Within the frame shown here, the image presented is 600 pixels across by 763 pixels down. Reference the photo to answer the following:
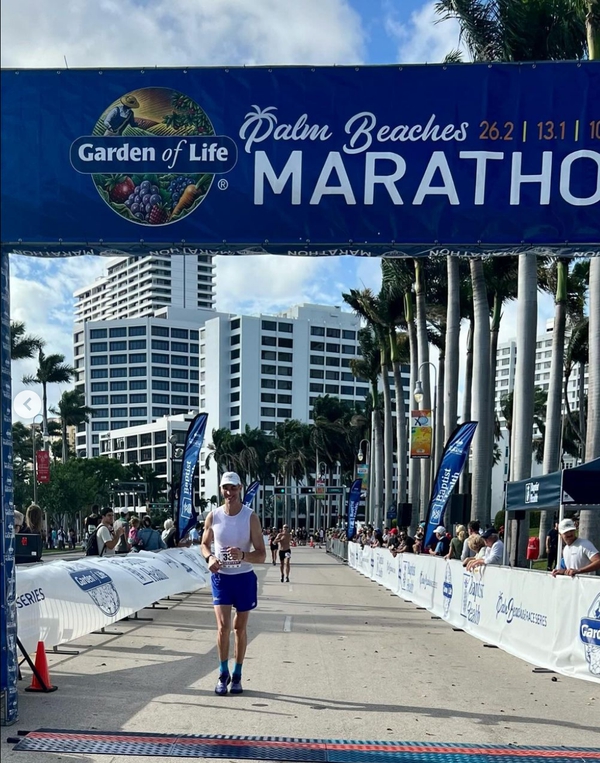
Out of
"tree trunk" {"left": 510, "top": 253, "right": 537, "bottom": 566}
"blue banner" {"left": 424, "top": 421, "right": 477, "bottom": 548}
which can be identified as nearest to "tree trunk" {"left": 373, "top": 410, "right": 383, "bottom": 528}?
"tree trunk" {"left": 510, "top": 253, "right": 537, "bottom": 566}

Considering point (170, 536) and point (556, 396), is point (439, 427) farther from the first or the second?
point (170, 536)

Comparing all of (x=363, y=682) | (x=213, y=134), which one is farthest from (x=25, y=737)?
(x=213, y=134)

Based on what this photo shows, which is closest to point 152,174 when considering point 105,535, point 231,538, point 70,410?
point 231,538

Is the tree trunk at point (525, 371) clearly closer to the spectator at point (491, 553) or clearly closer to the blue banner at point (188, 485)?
the blue banner at point (188, 485)

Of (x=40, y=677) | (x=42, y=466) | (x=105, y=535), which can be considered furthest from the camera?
(x=42, y=466)

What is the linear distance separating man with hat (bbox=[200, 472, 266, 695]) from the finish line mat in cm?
167

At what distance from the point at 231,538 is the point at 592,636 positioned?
14.4 feet

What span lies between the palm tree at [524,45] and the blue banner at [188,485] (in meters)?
9.51

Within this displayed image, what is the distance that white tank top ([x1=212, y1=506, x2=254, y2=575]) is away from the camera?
320 inches

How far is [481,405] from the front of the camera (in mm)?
32406

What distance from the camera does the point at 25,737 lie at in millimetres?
6461

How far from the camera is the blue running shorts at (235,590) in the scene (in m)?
8.16

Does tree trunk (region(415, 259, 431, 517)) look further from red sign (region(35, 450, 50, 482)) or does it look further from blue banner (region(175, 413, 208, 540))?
red sign (region(35, 450, 50, 482))

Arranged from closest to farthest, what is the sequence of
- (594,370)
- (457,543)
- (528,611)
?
(528,611)
(457,543)
(594,370)
